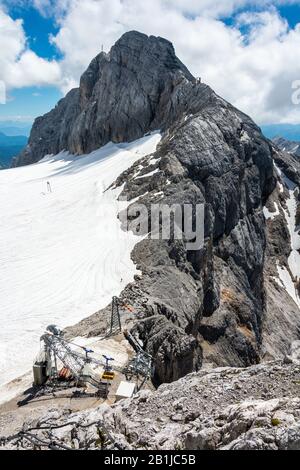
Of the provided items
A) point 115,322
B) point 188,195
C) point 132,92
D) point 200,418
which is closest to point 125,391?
point 200,418

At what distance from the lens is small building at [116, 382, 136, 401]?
17194 millimetres

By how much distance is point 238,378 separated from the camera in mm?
14789

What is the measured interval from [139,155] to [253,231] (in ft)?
86.3

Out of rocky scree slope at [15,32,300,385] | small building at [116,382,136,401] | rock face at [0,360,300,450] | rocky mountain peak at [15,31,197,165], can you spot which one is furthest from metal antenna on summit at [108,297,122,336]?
rocky mountain peak at [15,31,197,165]

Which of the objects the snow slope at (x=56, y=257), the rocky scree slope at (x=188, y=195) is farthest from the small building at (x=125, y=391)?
the snow slope at (x=56, y=257)

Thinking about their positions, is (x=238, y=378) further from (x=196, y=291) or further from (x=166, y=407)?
(x=196, y=291)

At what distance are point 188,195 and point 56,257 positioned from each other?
1747 centimetres

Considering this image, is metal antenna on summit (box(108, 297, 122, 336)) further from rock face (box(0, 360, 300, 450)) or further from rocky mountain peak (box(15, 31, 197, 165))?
rocky mountain peak (box(15, 31, 197, 165))

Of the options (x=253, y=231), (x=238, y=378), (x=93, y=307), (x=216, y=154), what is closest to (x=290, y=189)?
(x=253, y=231)

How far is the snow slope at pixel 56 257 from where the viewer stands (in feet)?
91.2

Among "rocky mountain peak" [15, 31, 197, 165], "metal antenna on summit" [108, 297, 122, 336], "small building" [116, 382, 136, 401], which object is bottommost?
"small building" [116, 382, 136, 401]

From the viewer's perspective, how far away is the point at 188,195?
47.2 m

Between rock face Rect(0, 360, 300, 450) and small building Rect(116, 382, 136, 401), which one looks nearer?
rock face Rect(0, 360, 300, 450)

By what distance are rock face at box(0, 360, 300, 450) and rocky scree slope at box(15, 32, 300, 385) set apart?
8645 mm
